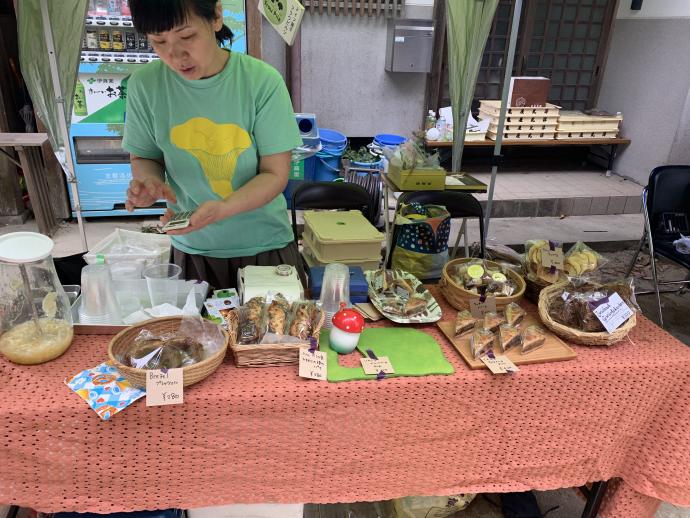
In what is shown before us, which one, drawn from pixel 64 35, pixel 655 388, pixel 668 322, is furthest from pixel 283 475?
pixel 668 322

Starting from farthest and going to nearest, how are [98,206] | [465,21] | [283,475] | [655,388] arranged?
1. [98,206]
2. [465,21]
3. [655,388]
4. [283,475]

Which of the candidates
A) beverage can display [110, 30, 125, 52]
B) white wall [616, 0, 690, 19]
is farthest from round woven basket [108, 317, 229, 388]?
white wall [616, 0, 690, 19]

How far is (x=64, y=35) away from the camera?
284 centimetres

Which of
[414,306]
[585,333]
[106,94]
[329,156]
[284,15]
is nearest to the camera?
[585,333]

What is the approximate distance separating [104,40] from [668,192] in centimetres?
472

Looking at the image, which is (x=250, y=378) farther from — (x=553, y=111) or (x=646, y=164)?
(x=646, y=164)

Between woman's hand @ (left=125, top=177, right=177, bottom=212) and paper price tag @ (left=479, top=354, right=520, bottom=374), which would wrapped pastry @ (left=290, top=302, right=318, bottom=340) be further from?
woman's hand @ (left=125, top=177, right=177, bottom=212)

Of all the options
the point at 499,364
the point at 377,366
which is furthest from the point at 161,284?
the point at 499,364

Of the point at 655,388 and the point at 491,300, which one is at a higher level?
the point at 491,300

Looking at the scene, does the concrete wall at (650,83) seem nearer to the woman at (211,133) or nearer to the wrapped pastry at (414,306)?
the wrapped pastry at (414,306)

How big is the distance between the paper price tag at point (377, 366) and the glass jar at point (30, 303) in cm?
91

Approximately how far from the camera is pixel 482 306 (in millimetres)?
1810

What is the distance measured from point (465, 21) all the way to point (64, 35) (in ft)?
8.22

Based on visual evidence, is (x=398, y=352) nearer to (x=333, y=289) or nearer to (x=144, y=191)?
(x=333, y=289)
